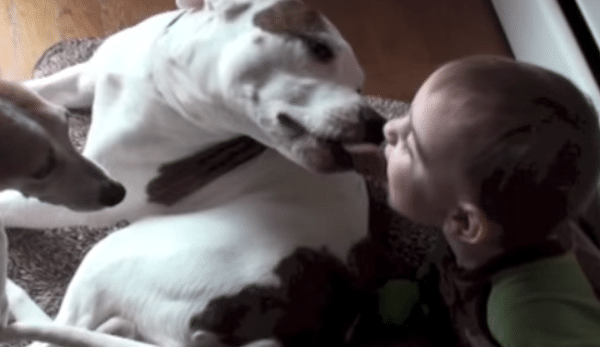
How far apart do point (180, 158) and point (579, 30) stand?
1.29 meters

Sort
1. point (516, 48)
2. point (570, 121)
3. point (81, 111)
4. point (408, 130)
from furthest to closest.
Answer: point (516, 48)
point (81, 111)
point (408, 130)
point (570, 121)

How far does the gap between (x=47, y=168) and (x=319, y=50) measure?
1.61 feet

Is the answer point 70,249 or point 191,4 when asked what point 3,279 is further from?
point 191,4

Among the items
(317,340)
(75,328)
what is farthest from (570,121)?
(75,328)

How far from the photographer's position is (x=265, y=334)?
1176 mm

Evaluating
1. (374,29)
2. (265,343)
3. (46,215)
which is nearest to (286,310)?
(265,343)

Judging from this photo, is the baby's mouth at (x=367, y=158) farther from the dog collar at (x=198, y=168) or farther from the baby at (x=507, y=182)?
the dog collar at (x=198, y=168)

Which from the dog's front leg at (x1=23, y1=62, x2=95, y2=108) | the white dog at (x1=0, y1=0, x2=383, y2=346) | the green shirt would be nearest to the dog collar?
the white dog at (x1=0, y1=0, x2=383, y2=346)

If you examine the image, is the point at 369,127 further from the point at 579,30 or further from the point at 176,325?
the point at 579,30

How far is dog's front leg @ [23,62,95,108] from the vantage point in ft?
5.52

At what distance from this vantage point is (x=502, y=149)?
3.27 feet

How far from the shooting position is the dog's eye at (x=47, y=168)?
3.98 ft

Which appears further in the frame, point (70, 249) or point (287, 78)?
point (70, 249)

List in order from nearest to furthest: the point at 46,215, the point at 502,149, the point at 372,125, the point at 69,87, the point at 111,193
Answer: the point at 502,149 < the point at 372,125 < the point at 111,193 < the point at 46,215 < the point at 69,87
